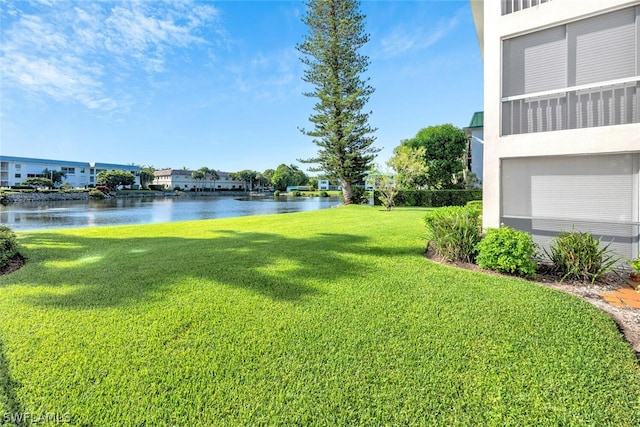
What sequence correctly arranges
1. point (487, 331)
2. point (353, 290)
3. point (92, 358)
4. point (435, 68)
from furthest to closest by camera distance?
point (435, 68) < point (353, 290) < point (487, 331) < point (92, 358)

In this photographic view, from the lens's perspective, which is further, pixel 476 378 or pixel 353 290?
pixel 353 290

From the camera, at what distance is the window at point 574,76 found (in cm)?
417

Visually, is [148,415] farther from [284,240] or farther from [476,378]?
[284,240]

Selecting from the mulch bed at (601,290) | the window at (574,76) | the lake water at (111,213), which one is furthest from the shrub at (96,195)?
the window at (574,76)

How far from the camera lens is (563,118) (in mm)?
4570

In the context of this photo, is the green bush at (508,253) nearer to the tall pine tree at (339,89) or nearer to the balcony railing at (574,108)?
the balcony railing at (574,108)

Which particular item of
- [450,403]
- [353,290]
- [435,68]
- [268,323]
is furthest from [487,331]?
[435,68]

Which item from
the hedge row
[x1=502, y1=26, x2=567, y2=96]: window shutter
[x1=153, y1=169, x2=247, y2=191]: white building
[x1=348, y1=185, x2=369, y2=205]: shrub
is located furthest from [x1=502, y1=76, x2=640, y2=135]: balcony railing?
[x1=153, y1=169, x2=247, y2=191]: white building

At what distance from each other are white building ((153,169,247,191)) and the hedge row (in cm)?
6662

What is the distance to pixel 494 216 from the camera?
16.2 feet

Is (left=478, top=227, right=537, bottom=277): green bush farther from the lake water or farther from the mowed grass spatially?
the lake water

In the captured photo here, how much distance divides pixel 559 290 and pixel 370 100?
1840cm

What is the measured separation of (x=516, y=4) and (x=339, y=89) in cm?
1503

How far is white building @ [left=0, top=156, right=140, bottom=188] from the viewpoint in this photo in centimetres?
5377
